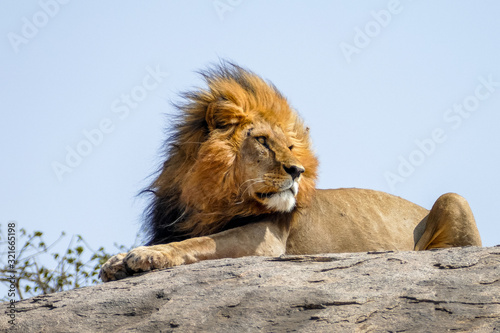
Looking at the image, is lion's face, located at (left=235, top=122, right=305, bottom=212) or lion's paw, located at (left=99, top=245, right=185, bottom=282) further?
lion's face, located at (left=235, top=122, right=305, bottom=212)

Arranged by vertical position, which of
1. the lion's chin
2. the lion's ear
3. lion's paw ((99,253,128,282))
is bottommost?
lion's paw ((99,253,128,282))

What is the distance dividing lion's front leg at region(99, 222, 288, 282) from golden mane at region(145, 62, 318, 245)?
0.18m

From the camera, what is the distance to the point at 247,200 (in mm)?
5117

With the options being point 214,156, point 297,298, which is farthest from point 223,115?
point 297,298

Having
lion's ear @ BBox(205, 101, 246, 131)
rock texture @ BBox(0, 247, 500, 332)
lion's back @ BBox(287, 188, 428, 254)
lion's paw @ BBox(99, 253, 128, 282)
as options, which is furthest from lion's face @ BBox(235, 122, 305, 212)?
lion's paw @ BBox(99, 253, 128, 282)

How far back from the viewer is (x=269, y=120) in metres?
5.47

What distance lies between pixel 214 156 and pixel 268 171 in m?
0.43

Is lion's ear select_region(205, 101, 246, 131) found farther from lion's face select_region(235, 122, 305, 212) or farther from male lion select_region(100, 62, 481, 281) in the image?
lion's face select_region(235, 122, 305, 212)

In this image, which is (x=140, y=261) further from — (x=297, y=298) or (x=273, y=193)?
(x=297, y=298)

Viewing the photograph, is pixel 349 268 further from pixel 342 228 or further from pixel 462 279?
pixel 342 228

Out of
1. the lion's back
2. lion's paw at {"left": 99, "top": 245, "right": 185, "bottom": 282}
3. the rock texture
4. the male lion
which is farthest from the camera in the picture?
the lion's back

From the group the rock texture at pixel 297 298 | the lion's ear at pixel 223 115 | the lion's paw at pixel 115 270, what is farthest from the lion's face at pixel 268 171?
the lion's paw at pixel 115 270

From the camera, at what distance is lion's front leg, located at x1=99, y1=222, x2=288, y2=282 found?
4.45 meters

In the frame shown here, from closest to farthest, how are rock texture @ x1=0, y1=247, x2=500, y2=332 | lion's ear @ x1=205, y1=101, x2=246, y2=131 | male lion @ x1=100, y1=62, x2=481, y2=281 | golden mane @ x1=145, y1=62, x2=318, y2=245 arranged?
1. rock texture @ x1=0, y1=247, x2=500, y2=332
2. male lion @ x1=100, y1=62, x2=481, y2=281
3. golden mane @ x1=145, y1=62, x2=318, y2=245
4. lion's ear @ x1=205, y1=101, x2=246, y2=131
